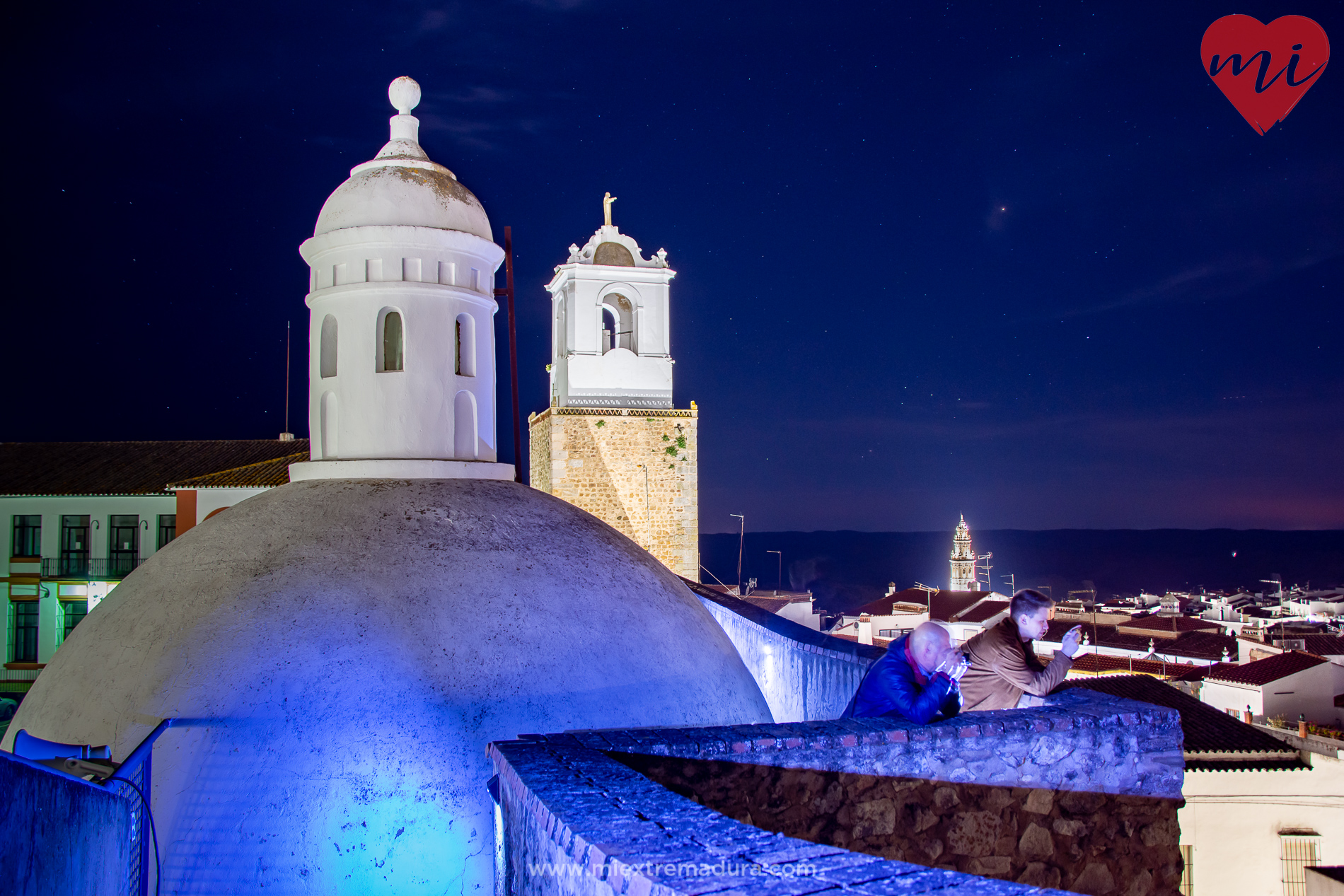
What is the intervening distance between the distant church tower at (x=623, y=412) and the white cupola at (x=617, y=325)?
0.08 ft

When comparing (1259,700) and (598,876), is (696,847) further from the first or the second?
(1259,700)

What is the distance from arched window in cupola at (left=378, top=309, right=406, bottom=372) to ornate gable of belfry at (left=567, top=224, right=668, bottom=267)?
18.2m

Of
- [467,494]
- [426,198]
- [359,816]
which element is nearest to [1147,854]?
[359,816]

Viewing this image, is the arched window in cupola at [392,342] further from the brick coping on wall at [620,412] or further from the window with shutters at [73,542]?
the window with shutters at [73,542]

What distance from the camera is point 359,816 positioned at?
426 centimetres

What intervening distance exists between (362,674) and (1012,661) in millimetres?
3214

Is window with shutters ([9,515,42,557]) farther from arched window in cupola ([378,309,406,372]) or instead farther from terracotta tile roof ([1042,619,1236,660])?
terracotta tile roof ([1042,619,1236,660])

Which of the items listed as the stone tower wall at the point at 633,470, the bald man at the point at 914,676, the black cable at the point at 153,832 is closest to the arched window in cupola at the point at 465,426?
the black cable at the point at 153,832

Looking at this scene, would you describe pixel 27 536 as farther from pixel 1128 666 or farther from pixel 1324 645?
pixel 1324 645

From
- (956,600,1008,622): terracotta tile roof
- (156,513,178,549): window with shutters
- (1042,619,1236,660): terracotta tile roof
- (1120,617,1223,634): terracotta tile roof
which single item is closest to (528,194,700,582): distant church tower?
(156,513,178,549): window with shutters

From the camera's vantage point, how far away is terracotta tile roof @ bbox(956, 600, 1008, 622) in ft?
143

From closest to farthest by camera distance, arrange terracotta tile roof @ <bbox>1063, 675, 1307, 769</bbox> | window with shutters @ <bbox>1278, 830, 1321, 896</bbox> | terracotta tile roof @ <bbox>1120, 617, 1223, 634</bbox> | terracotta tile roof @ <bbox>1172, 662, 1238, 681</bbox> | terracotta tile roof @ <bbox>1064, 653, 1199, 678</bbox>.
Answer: window with shutters @ <bbox>1278, 830, 1321, 896</bbox> → terracotta tile roof @ <bbox>1063, 675, 1307, 769</bbox> → terracotta tile roof @ <bbox>1172, 662, 1238, 681</bbox> → terracotta tile roof @ <bbox>1064, 653, 1199, 678</bbox> → terracotta tile roof @ <bbox>1120, 617, 1223, 634</bbox>

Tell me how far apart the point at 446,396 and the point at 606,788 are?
370 centimetres

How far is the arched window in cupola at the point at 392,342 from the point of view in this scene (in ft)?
20.6
